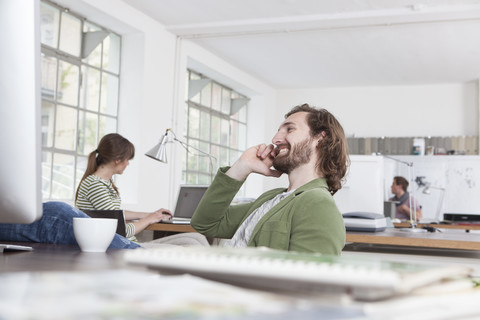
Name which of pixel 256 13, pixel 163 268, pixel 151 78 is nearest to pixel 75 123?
pixel 151 78

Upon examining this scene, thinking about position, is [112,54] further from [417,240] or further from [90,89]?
[417,240]

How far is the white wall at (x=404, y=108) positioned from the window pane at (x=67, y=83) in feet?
16.4

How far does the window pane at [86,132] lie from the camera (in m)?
6.16

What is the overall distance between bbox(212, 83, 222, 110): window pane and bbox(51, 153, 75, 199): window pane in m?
3.47

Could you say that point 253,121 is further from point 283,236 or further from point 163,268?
point 163,268

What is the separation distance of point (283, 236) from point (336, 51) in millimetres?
6472

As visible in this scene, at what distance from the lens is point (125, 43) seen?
6652mm

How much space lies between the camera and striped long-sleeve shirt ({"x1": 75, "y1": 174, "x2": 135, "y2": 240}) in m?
3.72

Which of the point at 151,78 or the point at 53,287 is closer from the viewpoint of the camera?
the point at 53,287

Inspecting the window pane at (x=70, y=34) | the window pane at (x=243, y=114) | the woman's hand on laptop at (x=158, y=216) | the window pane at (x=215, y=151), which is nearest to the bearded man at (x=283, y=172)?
the woman's hand on laptop at (x=158, y=216)

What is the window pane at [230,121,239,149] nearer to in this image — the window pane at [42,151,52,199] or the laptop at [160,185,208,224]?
the window pane at [42,151,52,199]

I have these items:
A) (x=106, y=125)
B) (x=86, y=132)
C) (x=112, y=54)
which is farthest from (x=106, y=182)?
(x=112, y=54)

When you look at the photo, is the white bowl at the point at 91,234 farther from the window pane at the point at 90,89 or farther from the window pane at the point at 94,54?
the window pane at the point at 94,54

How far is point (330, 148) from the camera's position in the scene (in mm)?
1995
